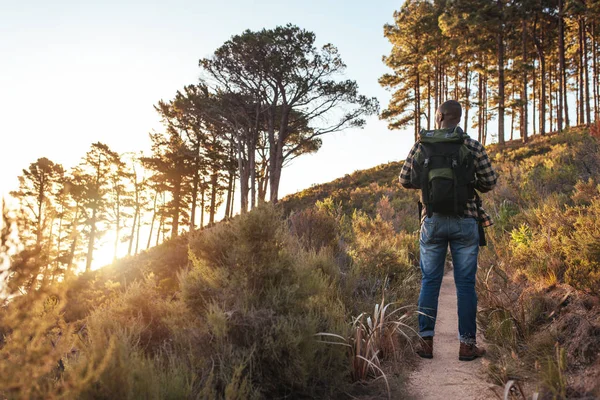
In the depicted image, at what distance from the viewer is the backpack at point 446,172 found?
3293 millimetres

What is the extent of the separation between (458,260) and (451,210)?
0.47 m

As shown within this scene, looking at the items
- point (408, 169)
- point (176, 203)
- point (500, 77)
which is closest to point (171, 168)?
point (176, 203)

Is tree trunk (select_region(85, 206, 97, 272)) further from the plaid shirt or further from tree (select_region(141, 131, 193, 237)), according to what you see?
the plaid shirt

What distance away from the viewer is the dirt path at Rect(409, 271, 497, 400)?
2.82 metres

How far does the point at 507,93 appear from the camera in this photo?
126 ft

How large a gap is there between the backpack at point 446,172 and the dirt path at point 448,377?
4.08ft

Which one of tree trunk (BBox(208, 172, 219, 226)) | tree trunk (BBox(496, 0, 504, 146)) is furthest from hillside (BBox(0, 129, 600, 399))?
tree trunk (BBox(208, 172, 219, 226))

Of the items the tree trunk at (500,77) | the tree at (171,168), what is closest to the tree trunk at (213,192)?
the tree at (171,168)

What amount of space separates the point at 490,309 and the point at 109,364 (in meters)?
3.71

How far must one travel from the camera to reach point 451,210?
333 cm

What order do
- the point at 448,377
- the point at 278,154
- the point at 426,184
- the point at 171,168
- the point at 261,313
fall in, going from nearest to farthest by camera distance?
the point at 261,313, the point at 448,377, the point at 426,184, the point at 278,154, the point at 171,168

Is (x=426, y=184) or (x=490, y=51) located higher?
(x=490, y=51)

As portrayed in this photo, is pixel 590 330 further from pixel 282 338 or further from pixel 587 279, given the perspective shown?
pixel 282 338

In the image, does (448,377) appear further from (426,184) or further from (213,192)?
(213,192)
